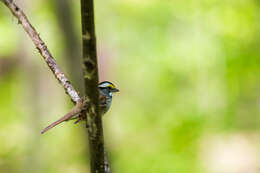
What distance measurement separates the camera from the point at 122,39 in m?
13.9

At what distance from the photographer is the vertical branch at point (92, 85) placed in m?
2.16

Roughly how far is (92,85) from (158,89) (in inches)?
433

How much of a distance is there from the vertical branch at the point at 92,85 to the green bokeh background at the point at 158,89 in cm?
806

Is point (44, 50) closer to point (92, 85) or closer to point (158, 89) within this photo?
point (92, 85)

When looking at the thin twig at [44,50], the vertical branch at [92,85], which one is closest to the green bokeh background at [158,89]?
the thin twig at [44,50]

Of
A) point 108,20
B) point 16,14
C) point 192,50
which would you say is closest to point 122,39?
point 108,20

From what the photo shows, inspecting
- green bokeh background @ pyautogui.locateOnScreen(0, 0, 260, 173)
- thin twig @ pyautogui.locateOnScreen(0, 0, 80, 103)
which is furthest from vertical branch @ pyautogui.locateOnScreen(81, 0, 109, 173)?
green bokeh background @ pyautogui.locateOnScreen(0, 0, 260, 173)

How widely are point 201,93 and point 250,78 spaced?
6.63 feet

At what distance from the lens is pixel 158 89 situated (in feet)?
43.5

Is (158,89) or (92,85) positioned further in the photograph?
(158,89)

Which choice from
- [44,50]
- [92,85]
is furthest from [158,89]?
[92,85]

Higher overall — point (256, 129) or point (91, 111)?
point (91, 111)

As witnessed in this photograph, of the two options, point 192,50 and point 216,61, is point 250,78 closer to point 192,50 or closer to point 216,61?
point 216,61

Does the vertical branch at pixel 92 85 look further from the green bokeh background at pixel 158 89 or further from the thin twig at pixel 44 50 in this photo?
the green bokeh background at pixel 158 89
